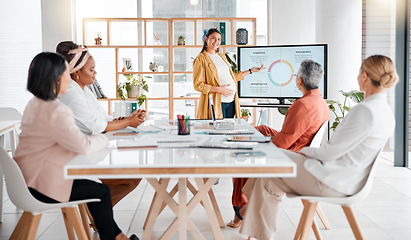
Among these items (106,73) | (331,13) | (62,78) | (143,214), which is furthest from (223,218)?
(106,73)

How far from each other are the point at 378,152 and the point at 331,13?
167 inches

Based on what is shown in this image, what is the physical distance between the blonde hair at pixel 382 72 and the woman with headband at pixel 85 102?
1610mm

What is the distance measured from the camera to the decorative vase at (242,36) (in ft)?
23.6

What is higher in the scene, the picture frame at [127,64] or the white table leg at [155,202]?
the picture frame at [127,64]

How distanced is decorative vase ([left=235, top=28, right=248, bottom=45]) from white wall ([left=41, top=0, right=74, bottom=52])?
2540mm

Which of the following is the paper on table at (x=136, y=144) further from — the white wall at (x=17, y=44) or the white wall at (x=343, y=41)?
the white wall at (x=17, y=44)

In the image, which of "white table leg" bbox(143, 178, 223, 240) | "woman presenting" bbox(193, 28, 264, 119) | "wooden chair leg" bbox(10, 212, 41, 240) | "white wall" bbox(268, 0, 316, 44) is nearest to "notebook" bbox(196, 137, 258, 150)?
→ "white table leg" bbox(143, 178, 223, 240)

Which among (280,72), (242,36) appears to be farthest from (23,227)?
(242,36)

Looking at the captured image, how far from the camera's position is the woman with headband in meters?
3.00

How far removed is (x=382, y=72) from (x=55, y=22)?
5.89 metres

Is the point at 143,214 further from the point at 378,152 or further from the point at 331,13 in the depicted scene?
the point at 331,13

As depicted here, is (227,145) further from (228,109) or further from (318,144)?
(228,109)

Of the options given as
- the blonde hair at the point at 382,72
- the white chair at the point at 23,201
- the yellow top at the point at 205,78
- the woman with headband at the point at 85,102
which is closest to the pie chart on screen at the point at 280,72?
the yellow top at the point at 205,78

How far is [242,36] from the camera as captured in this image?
7203 millimetres
